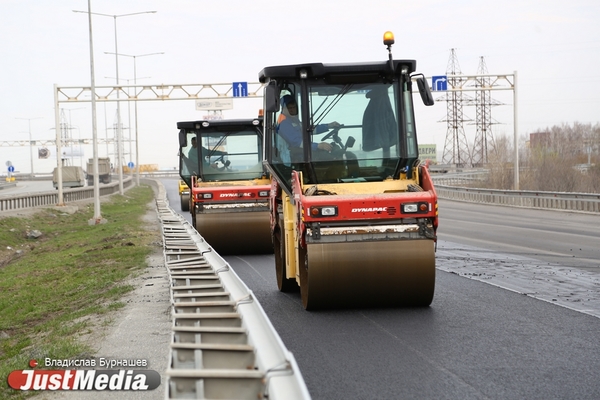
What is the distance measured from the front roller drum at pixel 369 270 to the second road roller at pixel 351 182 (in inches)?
0.4

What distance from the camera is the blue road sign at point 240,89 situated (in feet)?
147

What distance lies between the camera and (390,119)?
432 inches

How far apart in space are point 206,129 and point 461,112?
63996 mm

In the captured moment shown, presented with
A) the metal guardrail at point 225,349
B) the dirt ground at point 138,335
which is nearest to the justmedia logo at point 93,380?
the dirt ground at point 138,335

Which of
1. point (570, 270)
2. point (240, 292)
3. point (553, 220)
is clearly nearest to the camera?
point (240, 292)

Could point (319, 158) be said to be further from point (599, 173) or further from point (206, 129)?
point (599, 173)

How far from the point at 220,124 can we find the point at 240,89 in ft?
79.7

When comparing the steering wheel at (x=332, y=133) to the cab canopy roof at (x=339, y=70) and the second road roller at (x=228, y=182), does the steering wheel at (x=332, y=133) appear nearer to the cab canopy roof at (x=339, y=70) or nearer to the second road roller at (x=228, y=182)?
the cab canopy roof at (x=339, y=70)

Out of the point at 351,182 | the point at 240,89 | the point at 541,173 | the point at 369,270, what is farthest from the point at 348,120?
the point at 541,173

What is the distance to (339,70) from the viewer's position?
10.7 metres

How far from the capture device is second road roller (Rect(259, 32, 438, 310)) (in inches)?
375

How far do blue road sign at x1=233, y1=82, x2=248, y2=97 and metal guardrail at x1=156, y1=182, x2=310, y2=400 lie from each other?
37.5m

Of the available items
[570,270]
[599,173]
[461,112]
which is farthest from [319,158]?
[461,112]

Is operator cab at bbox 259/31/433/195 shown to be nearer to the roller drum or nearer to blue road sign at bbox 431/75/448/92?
the roller drum
